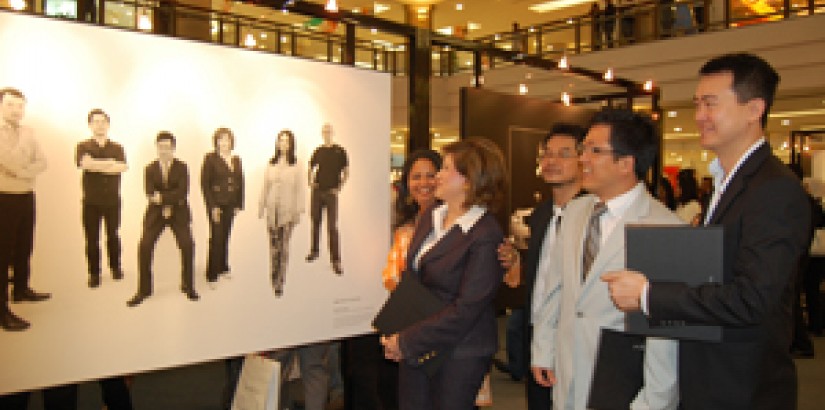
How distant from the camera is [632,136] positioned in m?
2.28

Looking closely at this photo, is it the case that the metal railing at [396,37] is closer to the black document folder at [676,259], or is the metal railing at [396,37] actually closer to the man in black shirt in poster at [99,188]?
the man in black shirt in poster at [99,188]

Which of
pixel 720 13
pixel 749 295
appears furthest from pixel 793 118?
pixel 749 295

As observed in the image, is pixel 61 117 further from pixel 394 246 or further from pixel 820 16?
pixel 820 16

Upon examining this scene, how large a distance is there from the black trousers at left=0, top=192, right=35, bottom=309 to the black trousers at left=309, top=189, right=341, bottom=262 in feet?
4.12

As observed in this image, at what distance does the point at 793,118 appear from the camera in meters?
13.9

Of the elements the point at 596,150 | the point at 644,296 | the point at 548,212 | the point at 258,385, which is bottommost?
the point at 258,385

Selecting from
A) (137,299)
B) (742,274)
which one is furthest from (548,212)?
(137,299)

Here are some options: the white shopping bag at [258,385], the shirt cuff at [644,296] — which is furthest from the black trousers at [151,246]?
the shirt cuff at [644,296]

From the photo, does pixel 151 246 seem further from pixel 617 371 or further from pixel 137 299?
pixel 617 371

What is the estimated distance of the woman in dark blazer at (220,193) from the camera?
286 centimetres

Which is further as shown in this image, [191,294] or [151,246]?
[191,294]

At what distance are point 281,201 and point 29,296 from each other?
113 cm

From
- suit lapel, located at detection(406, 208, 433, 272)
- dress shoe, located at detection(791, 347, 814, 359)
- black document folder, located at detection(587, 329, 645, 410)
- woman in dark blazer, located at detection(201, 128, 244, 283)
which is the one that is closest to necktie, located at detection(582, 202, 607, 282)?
black document folder, located at detection(587, 329, 645, 410)

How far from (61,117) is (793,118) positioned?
14872 millimetres
